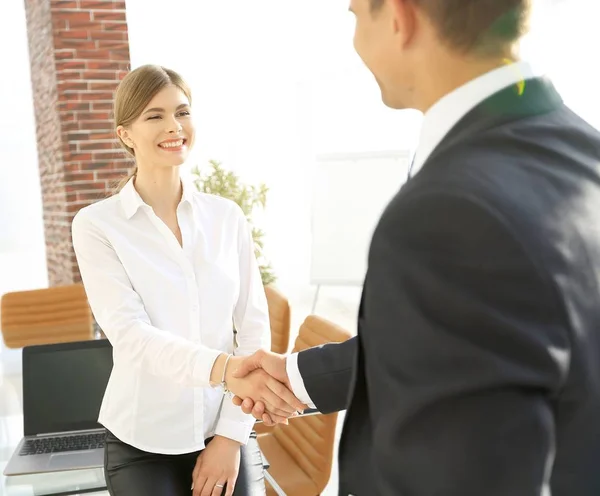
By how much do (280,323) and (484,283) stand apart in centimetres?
247

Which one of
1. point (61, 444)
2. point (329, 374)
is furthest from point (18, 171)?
point (329, 374)

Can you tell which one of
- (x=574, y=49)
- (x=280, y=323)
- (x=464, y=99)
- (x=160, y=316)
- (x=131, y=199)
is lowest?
(x=280, y=323)

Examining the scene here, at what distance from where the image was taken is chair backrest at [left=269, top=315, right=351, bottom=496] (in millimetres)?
2229

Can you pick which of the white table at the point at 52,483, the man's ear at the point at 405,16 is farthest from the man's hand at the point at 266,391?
the man's ear at the point at 405,16

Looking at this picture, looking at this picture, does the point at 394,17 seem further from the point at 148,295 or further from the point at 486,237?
the point at 148,295

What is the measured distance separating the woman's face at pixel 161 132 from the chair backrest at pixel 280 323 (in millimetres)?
1257

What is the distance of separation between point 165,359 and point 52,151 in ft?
13.7

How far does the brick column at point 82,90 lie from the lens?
4824 millimetres

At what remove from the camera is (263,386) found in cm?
173

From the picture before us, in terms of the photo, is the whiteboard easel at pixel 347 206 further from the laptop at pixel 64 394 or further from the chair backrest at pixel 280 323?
the laptop at pixel 64 394

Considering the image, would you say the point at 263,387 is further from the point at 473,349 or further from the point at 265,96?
the point at 265,96

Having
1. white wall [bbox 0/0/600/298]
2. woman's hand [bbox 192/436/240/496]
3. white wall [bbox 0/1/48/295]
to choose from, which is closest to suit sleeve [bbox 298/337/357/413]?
woman's hand [bbox 192/436/240/496]

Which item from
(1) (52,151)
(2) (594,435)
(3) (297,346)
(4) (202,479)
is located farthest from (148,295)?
(1) (52,151)

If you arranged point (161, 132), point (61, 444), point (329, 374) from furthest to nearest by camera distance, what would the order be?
point (61, 444)
point (161, 132)
point (329, 374)
